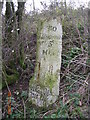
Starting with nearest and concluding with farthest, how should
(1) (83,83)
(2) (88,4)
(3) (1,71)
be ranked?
1. (1) (83,83)
2. (3) (1,71)
3. (2) (88,4)

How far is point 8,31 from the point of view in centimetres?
405

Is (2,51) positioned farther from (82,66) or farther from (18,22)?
(82,66)

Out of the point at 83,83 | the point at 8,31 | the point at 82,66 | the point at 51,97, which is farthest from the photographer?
the point at 8,31

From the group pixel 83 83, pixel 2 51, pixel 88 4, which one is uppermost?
pixel 88 4

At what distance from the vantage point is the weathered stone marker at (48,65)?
2.85m

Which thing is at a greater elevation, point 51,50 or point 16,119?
point 51,50

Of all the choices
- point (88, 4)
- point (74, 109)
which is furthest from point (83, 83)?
point (88, 4)

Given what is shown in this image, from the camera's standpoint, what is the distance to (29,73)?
13.3ft

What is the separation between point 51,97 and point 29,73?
135 centimetres

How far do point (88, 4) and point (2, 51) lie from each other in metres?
3.05

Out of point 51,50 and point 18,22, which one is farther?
point 18,22

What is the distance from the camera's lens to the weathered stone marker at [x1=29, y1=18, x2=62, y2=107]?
285 cm

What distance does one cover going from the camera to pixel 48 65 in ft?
9.42

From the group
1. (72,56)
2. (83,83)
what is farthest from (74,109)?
(72,56)
